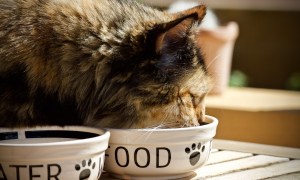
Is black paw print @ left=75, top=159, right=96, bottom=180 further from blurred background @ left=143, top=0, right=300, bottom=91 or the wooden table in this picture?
blurred background @ left=143, top=0, right=300, bottom=91

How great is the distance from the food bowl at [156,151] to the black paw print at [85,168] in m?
0.11

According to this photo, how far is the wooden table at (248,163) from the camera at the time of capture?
4.14ft

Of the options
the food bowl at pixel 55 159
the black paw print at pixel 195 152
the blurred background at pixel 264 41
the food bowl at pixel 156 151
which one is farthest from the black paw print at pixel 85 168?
the blurred background at pixel 264 41

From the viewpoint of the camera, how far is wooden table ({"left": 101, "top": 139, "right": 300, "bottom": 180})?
126cm

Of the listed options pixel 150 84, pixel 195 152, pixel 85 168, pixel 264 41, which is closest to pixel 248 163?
pixel 195 152

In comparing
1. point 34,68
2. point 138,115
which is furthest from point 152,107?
point 34,68

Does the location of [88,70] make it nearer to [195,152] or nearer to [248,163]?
[195,152]

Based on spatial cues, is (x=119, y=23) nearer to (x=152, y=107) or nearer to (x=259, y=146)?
(x=152, y=107)

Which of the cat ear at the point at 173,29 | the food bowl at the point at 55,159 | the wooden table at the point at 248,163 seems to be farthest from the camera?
the wooden table at the point at 248,163

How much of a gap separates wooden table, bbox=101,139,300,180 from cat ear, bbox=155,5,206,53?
1.02ft

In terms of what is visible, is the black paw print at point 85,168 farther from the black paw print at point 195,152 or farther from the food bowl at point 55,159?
the black paw print at point 195,152

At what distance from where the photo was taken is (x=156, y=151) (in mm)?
1097

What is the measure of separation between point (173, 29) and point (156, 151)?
0.24m

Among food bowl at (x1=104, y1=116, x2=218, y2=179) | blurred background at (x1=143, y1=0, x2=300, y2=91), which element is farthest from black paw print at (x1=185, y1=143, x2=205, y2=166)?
blurred background at (x1=143, y1=0, x2=300, y2=91)
